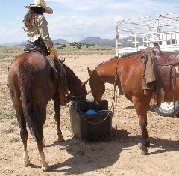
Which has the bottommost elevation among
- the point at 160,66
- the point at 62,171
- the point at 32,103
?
the point at 62,171

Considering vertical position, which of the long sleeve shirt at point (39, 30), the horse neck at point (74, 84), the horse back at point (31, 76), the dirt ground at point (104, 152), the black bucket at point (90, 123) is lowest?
the dirt ground at point (104, 152)

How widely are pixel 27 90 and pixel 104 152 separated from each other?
218 centimetres

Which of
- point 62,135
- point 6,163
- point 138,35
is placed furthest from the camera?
point 138,35

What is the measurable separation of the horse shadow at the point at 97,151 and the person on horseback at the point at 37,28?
7.08 ft

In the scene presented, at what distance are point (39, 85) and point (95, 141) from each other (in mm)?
2265

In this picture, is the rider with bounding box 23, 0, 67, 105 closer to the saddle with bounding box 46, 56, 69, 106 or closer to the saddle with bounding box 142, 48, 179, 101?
the saddle with bounding box 46, 56, 69, 106

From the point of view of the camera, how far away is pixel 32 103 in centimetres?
688

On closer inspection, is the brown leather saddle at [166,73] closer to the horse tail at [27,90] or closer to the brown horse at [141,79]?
the brown horse at [141,79]

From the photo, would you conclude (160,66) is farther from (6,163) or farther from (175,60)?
(6,163)

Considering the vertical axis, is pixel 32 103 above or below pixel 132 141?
above

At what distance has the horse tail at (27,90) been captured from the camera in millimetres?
6828

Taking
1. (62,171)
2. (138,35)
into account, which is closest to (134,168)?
(62,171)

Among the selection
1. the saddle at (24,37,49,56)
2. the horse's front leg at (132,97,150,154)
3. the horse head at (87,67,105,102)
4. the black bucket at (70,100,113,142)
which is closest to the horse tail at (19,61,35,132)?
the saddle at (24,37,49,56)

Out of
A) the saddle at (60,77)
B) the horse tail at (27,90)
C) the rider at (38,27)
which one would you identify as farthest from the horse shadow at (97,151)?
the rider at (38,27)
